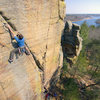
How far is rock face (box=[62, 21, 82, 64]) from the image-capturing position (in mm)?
11794

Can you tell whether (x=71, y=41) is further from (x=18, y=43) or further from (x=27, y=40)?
(x=18, y=43)

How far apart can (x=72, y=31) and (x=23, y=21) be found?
30.8 feet

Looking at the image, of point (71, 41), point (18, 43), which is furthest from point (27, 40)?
point (71, 41)

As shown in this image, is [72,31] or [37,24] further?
[72,31]

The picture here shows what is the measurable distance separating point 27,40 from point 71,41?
936cm

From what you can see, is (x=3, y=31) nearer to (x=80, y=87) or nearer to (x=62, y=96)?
(x=62, y=96)

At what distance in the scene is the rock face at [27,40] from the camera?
3.42 metres

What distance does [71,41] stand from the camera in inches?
496

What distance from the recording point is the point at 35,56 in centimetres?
505

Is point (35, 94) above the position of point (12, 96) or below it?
below

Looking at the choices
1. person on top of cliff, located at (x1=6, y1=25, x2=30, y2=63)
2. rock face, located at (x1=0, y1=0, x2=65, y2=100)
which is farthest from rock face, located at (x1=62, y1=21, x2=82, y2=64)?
person on top of cliff, located at (x1=6, y1=25, x2=30, y2=63)

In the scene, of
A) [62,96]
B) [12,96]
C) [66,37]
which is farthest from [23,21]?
[66,37]

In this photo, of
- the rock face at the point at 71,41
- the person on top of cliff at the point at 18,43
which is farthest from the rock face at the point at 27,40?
the rock face at the point at 71,41

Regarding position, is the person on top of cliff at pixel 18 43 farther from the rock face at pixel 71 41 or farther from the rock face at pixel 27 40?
the rock face at pixel 71 41
